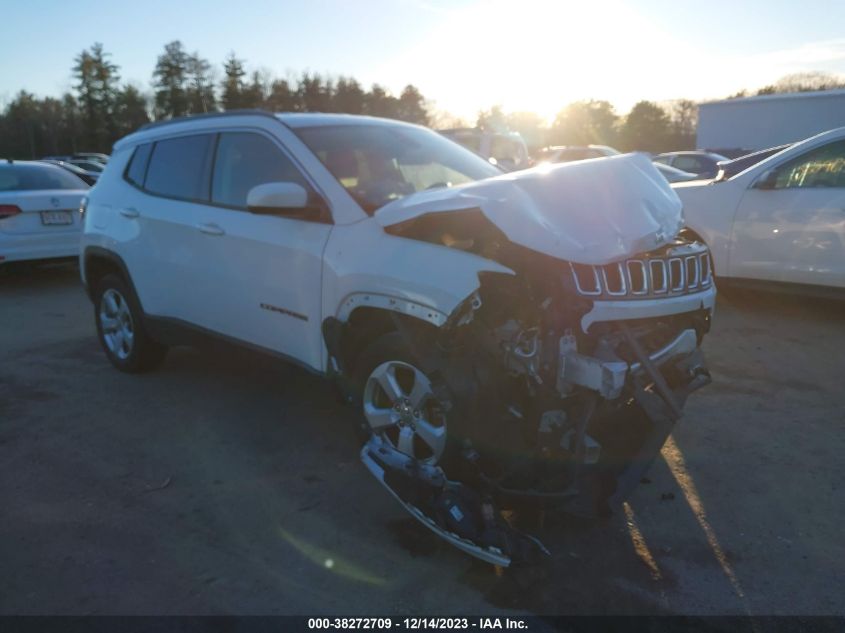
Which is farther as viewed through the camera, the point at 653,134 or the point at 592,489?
the point at 653,134

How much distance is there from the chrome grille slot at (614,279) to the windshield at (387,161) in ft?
4.49

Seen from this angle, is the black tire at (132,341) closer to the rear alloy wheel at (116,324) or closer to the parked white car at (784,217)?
the rear alloy wheel at (116,324)

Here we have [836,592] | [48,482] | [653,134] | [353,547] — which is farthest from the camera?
[653,134]

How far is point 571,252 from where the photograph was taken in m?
2.96

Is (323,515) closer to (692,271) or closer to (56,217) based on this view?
(692,271)

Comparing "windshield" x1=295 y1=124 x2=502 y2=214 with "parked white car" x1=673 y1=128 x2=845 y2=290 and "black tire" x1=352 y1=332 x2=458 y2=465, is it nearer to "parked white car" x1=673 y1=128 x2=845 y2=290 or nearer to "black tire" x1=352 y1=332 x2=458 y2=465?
"black tire" x1=352 y1=332 x2=458 y2=465

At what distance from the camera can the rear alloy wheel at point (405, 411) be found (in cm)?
327

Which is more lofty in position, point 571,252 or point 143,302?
point 571,252

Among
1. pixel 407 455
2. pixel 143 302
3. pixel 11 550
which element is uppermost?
pixel 143 302

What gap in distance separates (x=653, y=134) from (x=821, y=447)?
45617 mm

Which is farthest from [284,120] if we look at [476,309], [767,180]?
[767,180]

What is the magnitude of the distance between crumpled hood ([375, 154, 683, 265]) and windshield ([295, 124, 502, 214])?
0.49 metres

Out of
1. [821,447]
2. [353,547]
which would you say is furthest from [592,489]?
[821,447]

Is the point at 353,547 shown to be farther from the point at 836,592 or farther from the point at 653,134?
the point at 653,134
